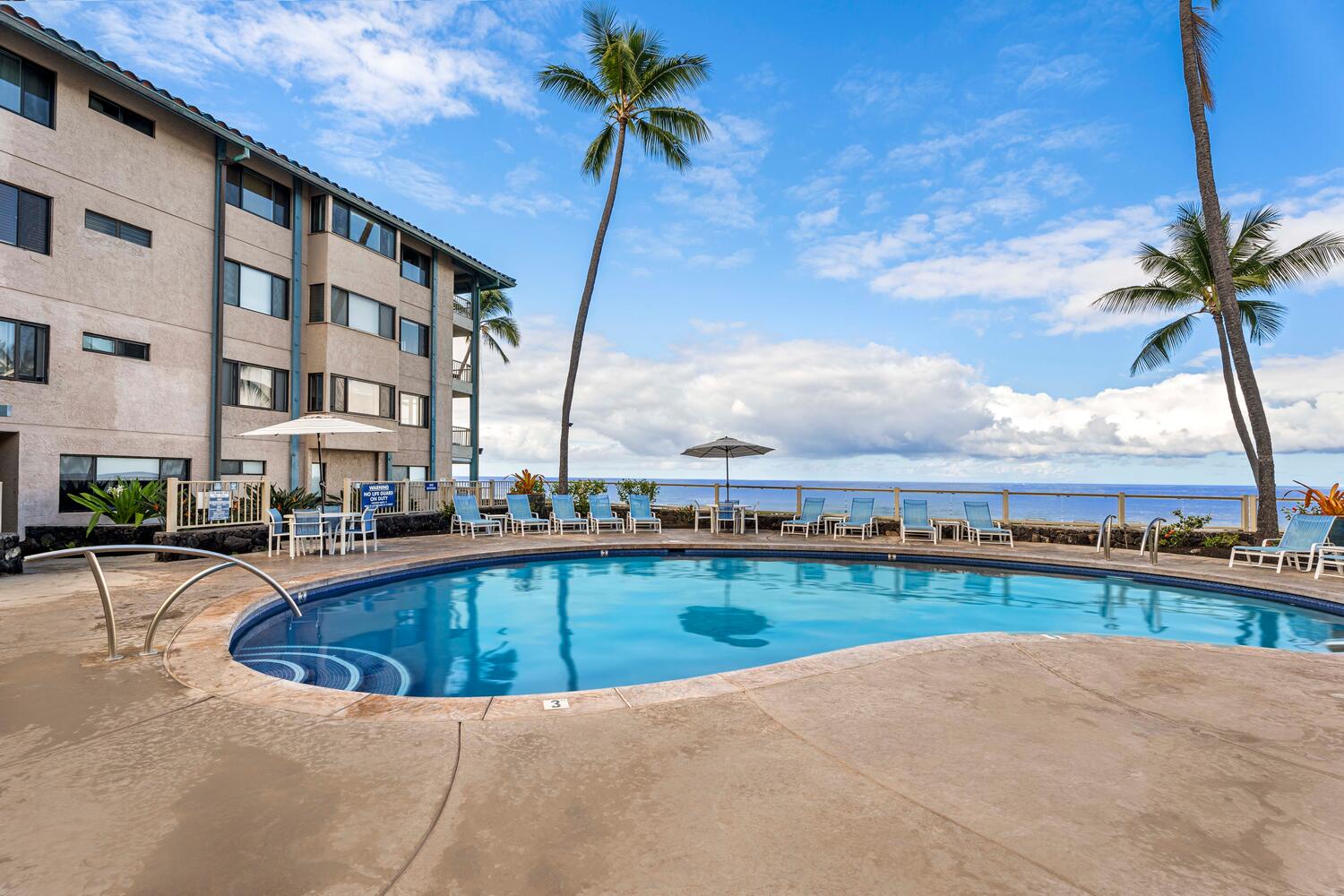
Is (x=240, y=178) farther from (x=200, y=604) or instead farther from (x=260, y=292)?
(x=200, y=604)

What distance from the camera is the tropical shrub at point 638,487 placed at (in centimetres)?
1708

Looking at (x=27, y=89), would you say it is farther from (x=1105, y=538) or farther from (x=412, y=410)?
(x=1105, y=538)

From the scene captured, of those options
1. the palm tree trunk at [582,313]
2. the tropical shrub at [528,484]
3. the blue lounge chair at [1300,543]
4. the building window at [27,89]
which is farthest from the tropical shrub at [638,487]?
the building window at [27,89]

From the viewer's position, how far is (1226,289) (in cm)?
1088

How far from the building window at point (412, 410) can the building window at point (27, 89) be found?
9.70 metres

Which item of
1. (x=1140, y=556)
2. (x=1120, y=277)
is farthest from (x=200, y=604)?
(x=1120, y=277)

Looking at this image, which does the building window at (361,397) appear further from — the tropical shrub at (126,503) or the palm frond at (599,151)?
the palm frond at (599,151)

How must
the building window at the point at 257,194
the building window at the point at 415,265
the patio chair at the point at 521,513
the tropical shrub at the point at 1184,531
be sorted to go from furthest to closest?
the building window at the point at 415,265
the patio chair at the point at 521,513
the building window at the point at 257,194
the tropical shrub at the point at 1184,531

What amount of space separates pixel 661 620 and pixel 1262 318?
59.3 ft

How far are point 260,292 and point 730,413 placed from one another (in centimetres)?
2167

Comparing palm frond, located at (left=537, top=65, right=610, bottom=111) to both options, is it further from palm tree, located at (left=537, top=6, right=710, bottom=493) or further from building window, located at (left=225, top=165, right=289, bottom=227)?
building window, located at (left=225, top=165, right=289, bottom=227)

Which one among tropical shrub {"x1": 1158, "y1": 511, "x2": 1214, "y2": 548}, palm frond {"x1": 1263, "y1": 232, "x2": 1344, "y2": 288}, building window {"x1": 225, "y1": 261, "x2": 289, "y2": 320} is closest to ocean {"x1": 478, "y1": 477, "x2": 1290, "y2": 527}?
tropical shrub {"x1": 1158, "y1": 511, "x2": 1214, "y2": 548}

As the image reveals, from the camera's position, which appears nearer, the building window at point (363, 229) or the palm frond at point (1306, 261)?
the palm frond at point (1306, 261)

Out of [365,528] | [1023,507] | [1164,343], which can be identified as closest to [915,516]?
[1023,507]
